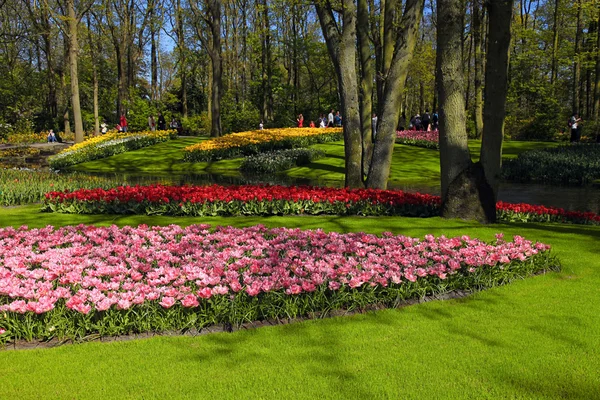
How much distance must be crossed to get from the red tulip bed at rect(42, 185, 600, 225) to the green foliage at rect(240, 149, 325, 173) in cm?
1081

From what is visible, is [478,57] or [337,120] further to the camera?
[337,120]

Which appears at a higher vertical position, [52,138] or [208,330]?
[52,138]

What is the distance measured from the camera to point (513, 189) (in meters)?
15.9

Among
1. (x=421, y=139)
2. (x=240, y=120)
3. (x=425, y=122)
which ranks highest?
(x=240, y=120)

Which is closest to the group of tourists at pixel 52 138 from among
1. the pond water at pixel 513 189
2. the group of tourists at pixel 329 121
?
the group of tourists at pixel 329 121

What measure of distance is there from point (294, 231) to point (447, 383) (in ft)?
12.7

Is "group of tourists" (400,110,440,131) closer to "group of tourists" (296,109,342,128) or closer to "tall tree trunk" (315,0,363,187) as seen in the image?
"group of tourists" (296,109,342,128)

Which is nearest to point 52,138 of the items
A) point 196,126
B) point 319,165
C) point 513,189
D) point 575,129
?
point 196,126

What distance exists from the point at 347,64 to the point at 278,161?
31.1 feet

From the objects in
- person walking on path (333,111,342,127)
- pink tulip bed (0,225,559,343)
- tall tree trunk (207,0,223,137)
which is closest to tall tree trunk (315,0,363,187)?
pink tulip bed (0,225,559,343)

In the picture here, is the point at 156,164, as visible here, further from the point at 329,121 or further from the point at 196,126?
the point at 196,126

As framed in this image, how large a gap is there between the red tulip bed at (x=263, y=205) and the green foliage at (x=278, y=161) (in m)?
10.8

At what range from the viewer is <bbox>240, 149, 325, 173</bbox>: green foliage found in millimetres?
20906

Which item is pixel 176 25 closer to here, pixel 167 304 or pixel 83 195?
pixel 83 195
